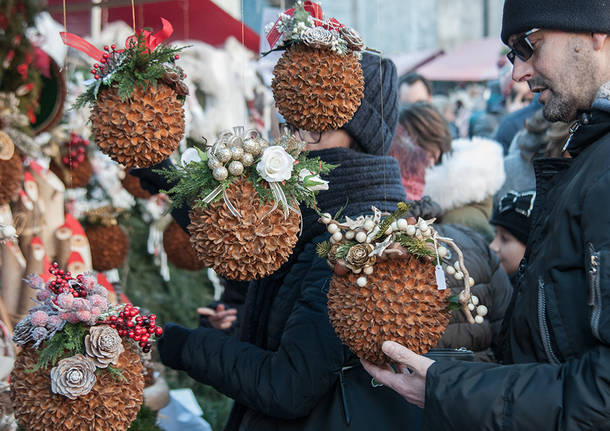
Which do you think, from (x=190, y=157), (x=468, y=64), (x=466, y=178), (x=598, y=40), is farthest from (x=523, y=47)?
(x=468, y=64)

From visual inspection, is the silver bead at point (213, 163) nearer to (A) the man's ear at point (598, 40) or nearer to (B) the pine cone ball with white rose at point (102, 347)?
(B) the pine cone ball with white rose at point (102, 347)

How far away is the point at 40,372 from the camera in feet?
4.86

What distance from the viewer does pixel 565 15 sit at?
4.93 feet

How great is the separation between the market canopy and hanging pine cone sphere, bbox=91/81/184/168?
12.2 meters

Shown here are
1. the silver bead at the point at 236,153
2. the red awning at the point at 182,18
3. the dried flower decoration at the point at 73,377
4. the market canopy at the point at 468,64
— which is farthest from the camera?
the market canopy at the point at 468,64

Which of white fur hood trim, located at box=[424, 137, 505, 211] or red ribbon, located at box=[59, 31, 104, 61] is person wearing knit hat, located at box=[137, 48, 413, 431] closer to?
red ribbon, located at box=[59, 31, 104, 61]

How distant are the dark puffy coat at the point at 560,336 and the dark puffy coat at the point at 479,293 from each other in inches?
34.0

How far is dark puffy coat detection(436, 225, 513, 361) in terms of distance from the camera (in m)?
2.46

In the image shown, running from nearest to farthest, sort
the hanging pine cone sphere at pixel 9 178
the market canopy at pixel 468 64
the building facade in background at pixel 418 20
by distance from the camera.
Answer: the hanging pine cone sphere at pixel 9 178, the building facade in background at pixel 418 20, the market canopy at pixel 468 64

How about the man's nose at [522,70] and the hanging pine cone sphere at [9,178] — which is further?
the hanging pine cone sphere at [9,178]

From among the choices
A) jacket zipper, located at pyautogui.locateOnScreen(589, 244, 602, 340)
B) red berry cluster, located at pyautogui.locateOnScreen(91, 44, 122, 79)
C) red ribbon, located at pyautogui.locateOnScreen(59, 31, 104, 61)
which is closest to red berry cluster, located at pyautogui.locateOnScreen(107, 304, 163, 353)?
red berry cluster, located at pyautogui.locateOnScreen(91, 44, 122, 79)

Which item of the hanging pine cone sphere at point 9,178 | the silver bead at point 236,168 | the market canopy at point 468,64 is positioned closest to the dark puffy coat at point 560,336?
the silver bead at point 236,168

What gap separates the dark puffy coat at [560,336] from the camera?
130 centimetres

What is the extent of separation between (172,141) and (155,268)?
3528 mm
